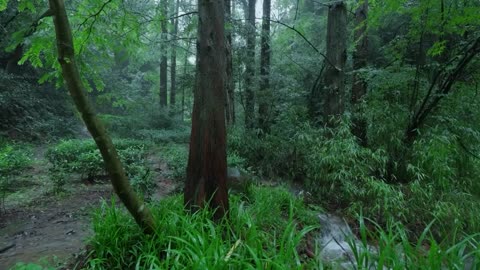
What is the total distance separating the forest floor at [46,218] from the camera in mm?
3720

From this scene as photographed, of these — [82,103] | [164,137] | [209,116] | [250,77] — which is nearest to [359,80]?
[250,77]

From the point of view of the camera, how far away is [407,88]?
690cm

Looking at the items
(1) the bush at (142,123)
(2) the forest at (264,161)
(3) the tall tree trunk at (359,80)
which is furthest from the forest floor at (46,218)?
(1) the bush at (142,123)

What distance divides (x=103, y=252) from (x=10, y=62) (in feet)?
42.2

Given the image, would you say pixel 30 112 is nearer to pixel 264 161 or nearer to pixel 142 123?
pixel 142 123

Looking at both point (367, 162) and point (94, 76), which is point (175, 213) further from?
point (367, 162)

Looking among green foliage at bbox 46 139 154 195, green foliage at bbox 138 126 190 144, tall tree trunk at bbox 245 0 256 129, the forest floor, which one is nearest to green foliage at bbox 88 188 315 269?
the forest floor

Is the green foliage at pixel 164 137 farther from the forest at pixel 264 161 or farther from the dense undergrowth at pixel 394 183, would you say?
the dense undergrowth at pixel 394 183

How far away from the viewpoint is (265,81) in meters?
10.5

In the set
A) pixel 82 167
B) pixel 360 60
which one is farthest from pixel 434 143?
pixel 82 167

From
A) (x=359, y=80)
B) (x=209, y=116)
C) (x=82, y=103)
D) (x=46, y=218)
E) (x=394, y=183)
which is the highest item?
(x=359, y=80)

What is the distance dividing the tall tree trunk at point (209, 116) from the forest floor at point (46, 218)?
4.46 feet

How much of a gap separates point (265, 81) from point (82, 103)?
8609 millimetres

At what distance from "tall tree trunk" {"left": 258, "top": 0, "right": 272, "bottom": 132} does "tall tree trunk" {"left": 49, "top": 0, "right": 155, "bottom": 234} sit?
22.5ft
